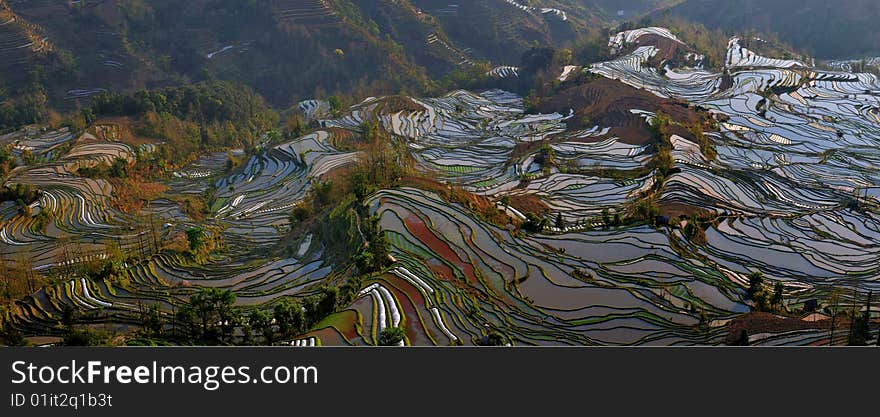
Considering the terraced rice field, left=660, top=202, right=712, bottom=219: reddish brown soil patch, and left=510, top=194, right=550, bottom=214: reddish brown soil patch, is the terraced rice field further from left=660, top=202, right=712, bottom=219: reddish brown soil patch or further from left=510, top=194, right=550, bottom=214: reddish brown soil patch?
left=660, top=202, right=712, bottom=219: reddish brown soil patch

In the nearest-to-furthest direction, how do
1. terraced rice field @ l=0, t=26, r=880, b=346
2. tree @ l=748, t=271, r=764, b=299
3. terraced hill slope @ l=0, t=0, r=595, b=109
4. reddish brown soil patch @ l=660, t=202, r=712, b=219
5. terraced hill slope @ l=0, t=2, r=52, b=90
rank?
1. terraced rice field @ l=0, t=26, r=880, b=346
2. tree @ l=748, t=271, r=764, b=299
3. reddish brown soil patch @ l=660, t=202, r=712, b=219
4. terraced hill slope @ l=0, t=2, r=52, b=90
5. terraced hill slope @ l=0, t=0, r=595, b=109

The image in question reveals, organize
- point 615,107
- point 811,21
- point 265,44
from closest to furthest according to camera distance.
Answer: point 615,107, point 265,44, point 811,21

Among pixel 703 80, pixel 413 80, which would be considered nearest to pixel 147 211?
pixel 413 80

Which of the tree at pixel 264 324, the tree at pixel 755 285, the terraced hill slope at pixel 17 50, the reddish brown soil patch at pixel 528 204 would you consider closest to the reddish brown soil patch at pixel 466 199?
the reddish brown soil patch at pixel 528 204

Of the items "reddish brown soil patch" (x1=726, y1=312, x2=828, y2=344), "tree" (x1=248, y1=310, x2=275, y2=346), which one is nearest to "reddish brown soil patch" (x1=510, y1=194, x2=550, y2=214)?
"reddish brown soil patch" (x1=726, y1=312, x2=828, y2=344)

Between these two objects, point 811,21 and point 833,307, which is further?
point 811,21

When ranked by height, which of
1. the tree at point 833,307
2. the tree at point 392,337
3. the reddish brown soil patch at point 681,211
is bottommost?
the reddish brown soil patch at point 681,211

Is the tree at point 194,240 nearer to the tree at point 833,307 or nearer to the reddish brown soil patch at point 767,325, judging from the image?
the reddish brown soil patch at point 767,325

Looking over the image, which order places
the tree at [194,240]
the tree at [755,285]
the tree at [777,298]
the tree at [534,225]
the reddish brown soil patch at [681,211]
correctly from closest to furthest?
the tree at [777,298], the tree at [755,285], the tree at [534,225], the tree at [194,240], the reddish brown soil patch at [681,211]

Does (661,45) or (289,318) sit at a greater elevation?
(289,318)

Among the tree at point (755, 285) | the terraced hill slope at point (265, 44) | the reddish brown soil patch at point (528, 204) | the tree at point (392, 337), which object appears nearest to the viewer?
the tree at point (392, 337)

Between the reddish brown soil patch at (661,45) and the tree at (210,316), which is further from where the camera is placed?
the reddish brown soil patch at (661,45)

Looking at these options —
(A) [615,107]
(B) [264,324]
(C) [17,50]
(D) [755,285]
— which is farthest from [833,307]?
(C) [17,50]

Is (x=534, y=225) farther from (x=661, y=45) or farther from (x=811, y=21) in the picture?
(x=811, y=21)
